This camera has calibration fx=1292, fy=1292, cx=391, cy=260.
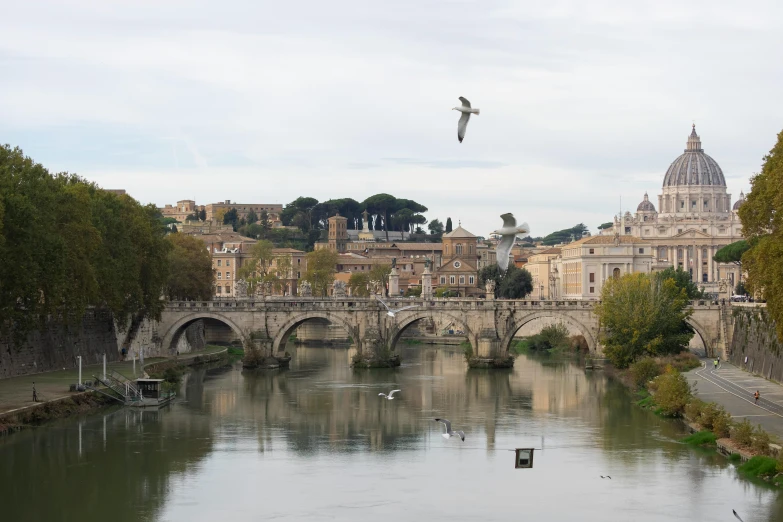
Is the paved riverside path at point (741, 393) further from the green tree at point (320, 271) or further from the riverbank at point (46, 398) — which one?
the green tree at point (320, 271)

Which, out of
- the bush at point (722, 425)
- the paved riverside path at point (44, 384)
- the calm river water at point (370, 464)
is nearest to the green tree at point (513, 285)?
the calm river water at point (370, 464)

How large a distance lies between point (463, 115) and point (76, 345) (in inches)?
1168

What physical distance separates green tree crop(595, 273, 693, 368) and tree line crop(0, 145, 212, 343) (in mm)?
19821

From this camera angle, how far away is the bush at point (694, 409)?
123 feet

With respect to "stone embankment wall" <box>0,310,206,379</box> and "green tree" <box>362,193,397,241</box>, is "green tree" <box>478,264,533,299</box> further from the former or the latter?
"green tree" <box>362,193,397,241</box>

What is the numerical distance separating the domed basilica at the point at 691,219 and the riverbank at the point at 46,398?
90.2 m

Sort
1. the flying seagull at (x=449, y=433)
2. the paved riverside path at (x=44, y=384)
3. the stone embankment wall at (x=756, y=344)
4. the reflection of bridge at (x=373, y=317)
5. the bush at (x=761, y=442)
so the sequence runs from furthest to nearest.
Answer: the reflection of bridge at (x=373, y=317), the stone embankment wall at (x=756, y=344), the paved riverside path at (x=44, y=384), the flying seagull at (x=449, y=433), the bush at (x=761, y=442)

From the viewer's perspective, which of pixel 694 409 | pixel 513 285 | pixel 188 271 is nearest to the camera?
pixel 694 409

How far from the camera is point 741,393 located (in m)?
41.5

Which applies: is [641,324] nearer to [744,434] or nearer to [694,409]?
[694,409]

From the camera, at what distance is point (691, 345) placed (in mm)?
64250

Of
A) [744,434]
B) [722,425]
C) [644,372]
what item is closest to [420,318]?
[644,372]

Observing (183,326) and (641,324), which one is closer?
(641,324)

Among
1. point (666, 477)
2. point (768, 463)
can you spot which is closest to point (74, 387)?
point (666, 477)
